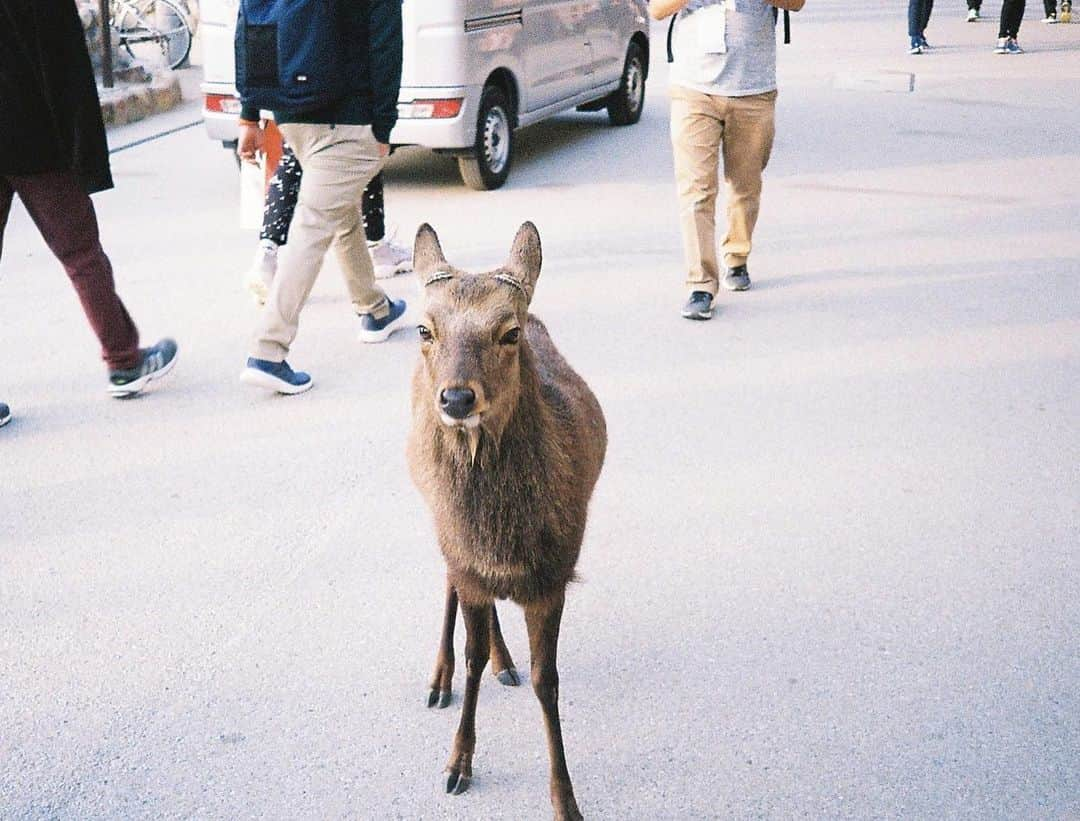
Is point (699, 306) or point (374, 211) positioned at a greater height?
point (374, 211)

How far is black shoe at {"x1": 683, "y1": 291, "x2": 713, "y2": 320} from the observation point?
692cm

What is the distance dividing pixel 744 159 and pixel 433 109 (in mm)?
3289

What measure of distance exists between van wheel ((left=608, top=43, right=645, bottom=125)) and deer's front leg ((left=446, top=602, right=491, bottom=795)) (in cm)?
1070

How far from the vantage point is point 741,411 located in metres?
5.73

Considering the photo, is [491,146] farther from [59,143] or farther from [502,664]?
[502,664]

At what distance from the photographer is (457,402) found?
2.69m

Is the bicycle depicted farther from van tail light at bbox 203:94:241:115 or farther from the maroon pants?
the maroon pants

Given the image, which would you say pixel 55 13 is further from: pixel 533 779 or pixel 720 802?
pixel 720 802

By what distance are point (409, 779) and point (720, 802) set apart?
2.76 feet

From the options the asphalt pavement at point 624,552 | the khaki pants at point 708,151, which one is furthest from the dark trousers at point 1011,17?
the khaki pants at point 708,151

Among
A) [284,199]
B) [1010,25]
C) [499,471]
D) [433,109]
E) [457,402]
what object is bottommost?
[1010,25]

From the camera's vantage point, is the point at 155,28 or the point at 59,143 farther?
the point at 155,28

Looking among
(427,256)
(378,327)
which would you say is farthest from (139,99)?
(427,256)

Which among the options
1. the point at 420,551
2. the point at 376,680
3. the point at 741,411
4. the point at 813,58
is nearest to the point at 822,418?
the point at 741,411
